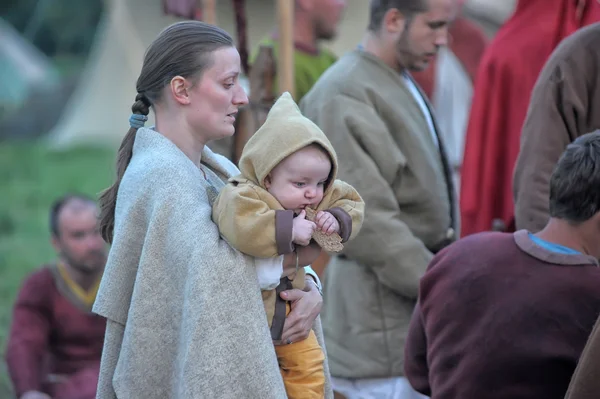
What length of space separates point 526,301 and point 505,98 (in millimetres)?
1754

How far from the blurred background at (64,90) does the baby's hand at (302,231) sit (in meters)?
5.09

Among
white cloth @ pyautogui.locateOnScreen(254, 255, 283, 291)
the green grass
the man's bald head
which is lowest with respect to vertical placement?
the green grass

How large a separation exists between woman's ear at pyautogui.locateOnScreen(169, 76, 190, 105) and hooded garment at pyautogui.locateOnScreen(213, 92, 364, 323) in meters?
0.20

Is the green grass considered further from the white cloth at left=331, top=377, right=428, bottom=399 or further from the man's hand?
the white cloth at left=331, top=377, right=428, bottom=399

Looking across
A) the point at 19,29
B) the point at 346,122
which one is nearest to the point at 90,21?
the point at 19,29

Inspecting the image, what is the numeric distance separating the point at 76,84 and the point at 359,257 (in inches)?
332

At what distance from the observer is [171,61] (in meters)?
2.66

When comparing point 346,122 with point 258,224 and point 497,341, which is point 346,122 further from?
point 258,224

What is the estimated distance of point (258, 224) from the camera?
2.46 metres

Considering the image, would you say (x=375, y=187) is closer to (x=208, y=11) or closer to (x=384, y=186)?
(x=384, y=186)

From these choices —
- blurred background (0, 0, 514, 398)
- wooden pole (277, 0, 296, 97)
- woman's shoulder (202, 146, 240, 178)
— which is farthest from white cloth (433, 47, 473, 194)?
woman's shoulder (202, 146, 240, 178)

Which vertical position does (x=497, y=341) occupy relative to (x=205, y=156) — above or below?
below

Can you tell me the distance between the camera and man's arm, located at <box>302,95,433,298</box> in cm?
374

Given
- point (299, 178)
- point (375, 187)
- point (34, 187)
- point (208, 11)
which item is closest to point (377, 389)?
point (375, 187)
